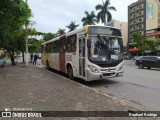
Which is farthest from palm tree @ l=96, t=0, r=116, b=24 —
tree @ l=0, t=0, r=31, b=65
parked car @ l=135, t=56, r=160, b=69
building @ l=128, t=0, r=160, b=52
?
tree @ l=0, t=0, r=31, b=65

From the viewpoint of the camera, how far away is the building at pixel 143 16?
78.6 metres

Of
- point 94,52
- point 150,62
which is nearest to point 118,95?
point 94,52

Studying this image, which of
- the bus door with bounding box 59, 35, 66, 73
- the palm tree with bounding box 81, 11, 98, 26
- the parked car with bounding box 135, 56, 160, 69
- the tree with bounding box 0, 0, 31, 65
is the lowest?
the parked car with bounding box 135, 56, 160, 69

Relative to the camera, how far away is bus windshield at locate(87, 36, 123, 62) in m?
11.7

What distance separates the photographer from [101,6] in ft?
214

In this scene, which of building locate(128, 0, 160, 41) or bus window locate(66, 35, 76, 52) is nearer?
bus window locate(66, 35, 76, 52)

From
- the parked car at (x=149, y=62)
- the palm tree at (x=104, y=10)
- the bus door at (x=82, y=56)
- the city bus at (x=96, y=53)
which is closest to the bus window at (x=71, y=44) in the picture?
the city bus at (x=96, y=53)

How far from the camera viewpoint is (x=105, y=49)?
11977 mm

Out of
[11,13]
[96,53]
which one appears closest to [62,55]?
[11,13]

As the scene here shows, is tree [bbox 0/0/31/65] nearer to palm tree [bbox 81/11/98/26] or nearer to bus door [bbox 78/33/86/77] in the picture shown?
bus door [bbox 78/33/86/77]

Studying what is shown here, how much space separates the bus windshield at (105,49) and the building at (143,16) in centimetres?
6535

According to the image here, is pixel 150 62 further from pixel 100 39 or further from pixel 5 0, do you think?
pixel 5 0

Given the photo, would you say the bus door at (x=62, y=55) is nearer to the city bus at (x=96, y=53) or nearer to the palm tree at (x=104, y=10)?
the city bus at (x=96, y=53)

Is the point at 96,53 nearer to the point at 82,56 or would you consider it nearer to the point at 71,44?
the point at 82,56
